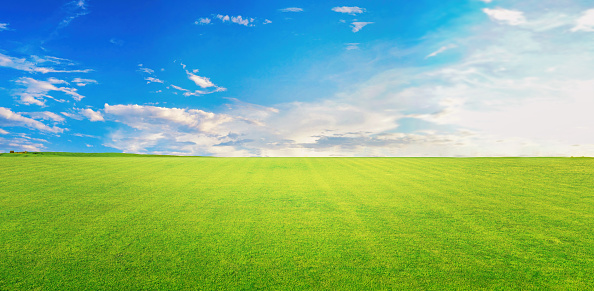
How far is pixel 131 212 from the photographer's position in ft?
29.1

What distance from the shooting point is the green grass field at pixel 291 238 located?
4.95 m

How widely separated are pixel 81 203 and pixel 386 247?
9655 mm

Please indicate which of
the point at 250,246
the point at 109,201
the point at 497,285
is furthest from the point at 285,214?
the point at 109,201

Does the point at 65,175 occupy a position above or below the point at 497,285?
above

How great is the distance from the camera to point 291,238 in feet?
22.1

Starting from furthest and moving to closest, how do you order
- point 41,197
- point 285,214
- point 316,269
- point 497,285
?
point 41,197, point 285,214, point 316,269, point 497,285

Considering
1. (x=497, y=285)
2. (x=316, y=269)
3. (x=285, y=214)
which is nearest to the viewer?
(x=497, y=285)

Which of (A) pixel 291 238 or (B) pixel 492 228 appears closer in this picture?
(A) pixel 291 238

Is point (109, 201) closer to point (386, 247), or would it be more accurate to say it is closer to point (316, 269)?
point (316, 269)

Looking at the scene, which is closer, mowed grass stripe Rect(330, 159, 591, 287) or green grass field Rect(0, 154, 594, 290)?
green grass field Rect(0, 154, 594, 290)

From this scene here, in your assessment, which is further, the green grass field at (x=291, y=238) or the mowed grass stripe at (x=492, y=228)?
the mowed grass stripe at (x=492, y=228)

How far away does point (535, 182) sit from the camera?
51.6 ft

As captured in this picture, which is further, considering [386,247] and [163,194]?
[163,194]

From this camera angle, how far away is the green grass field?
495 cm
